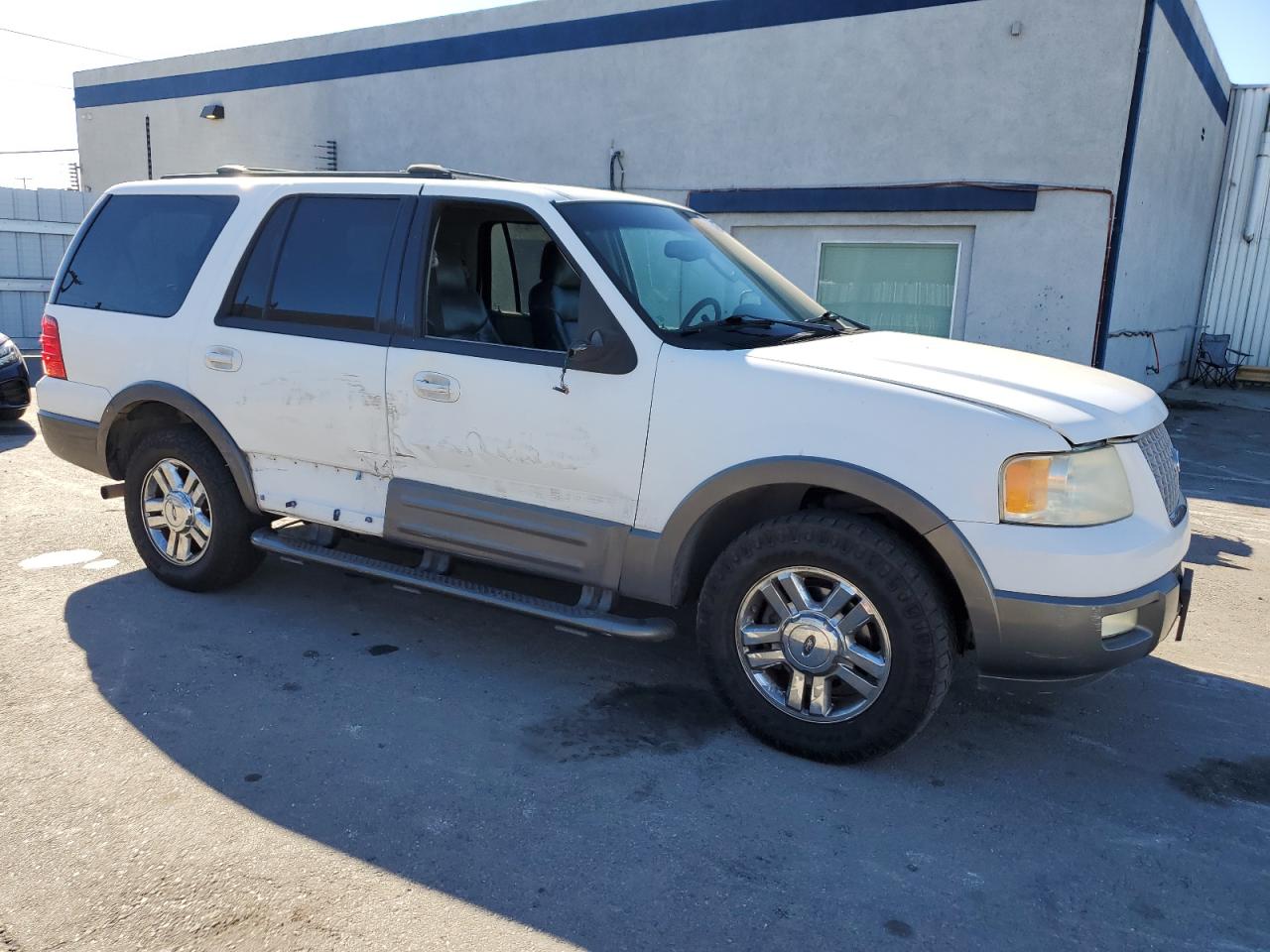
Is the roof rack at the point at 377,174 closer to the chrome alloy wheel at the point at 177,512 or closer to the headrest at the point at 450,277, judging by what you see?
the headrest at the point at 450,277

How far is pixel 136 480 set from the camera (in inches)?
197

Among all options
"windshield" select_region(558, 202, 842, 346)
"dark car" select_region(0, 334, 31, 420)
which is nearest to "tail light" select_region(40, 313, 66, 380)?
"windshield" select_region(558, 202, 842, 346)

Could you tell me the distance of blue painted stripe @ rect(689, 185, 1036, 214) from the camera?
34.7 feet

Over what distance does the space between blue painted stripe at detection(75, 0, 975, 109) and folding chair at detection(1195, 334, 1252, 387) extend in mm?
9515

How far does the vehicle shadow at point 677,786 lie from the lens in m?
2.74

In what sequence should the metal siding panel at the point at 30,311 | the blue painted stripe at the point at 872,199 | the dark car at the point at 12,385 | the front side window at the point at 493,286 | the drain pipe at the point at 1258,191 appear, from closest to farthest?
the front side window at the point at 493,286 < the dark car at the point at 12,385 < the blue painted stripe at the point at 872,199 < the metal siding panel at the point at 30,311 < the drain pipe at the point at 1258,191

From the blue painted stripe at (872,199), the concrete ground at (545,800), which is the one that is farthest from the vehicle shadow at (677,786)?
the blue painted stripe at (872,199)

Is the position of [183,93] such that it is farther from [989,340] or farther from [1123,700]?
[1123,700]

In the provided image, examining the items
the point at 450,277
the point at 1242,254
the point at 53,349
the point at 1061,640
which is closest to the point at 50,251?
the point at 53,349

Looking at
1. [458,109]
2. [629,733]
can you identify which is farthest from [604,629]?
[458,109]

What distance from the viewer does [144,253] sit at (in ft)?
16.4

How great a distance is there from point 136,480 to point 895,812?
159 inches

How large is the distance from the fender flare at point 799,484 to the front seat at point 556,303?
0.86m

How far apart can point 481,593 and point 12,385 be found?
748 cm
